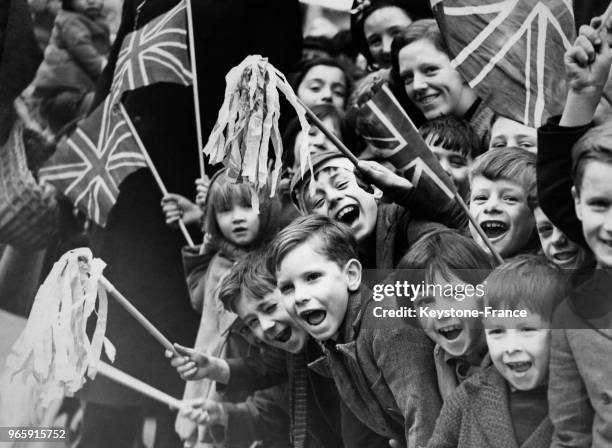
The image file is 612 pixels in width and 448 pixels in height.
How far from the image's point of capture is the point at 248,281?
3836 millimetres

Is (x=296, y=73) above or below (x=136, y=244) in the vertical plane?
above

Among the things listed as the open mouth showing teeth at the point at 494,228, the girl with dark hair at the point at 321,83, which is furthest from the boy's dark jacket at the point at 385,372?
the girl with dark hair at the point at 321,83

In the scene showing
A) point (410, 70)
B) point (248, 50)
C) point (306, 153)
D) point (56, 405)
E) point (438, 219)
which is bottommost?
point (56, 405)

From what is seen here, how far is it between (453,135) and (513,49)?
325mm

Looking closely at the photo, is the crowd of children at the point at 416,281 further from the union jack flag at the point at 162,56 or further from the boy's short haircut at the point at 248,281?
the union jack flag at the point at 162,56

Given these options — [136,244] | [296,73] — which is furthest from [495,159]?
[136,244]

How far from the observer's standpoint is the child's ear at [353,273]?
361 centimetres

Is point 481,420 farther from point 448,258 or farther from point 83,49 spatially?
point 83,49

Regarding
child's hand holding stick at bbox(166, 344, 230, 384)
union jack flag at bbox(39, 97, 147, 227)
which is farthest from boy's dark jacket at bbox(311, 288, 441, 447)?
union jack flag at bbox(39, 97, 147, 227)

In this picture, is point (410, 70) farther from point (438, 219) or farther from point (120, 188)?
point (120, 188)

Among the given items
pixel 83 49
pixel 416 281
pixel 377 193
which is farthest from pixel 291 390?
pixel 83 49

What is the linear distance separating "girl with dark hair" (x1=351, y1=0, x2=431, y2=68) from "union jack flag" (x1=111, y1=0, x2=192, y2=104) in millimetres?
747

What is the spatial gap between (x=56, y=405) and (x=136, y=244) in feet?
2.13

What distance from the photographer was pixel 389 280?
360cm
